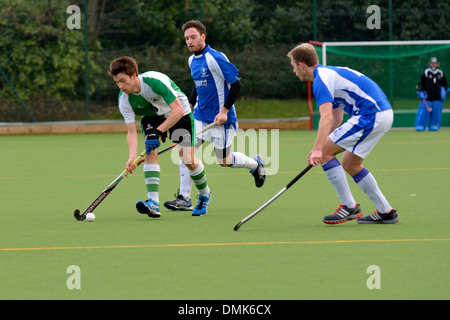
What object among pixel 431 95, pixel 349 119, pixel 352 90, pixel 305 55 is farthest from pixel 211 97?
pixel 431 95

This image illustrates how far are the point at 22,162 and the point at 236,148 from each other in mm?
3274

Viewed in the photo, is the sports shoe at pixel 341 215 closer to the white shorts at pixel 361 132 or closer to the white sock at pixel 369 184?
the white sock at pixel 369 184

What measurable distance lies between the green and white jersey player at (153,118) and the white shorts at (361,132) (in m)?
1.25

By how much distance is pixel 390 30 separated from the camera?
696 inches

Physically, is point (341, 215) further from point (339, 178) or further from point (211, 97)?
point (211, 97)

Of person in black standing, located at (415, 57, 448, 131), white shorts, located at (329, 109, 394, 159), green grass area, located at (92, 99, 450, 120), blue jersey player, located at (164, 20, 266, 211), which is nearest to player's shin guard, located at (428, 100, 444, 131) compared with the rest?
person in black standing, located at (415, 57, 448, 131)

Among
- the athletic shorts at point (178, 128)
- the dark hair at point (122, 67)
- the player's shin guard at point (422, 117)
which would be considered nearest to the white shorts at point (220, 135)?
the athletic shorts at point (178, 128)

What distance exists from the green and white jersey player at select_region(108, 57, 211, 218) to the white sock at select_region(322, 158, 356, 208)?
115 cm

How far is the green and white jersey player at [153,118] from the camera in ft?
20.0

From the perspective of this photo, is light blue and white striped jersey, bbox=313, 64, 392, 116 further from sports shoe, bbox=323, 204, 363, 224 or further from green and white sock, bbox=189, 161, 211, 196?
green and white sock, bbox=189, 161, 211, 196

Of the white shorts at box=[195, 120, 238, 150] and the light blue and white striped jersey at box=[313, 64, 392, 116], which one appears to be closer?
the light blue and white striped jersey at box=[313, 64, 392, 116]

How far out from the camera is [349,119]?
18.1 ft

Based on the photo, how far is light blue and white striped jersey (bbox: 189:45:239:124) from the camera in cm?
690

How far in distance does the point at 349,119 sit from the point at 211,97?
5.97ft
